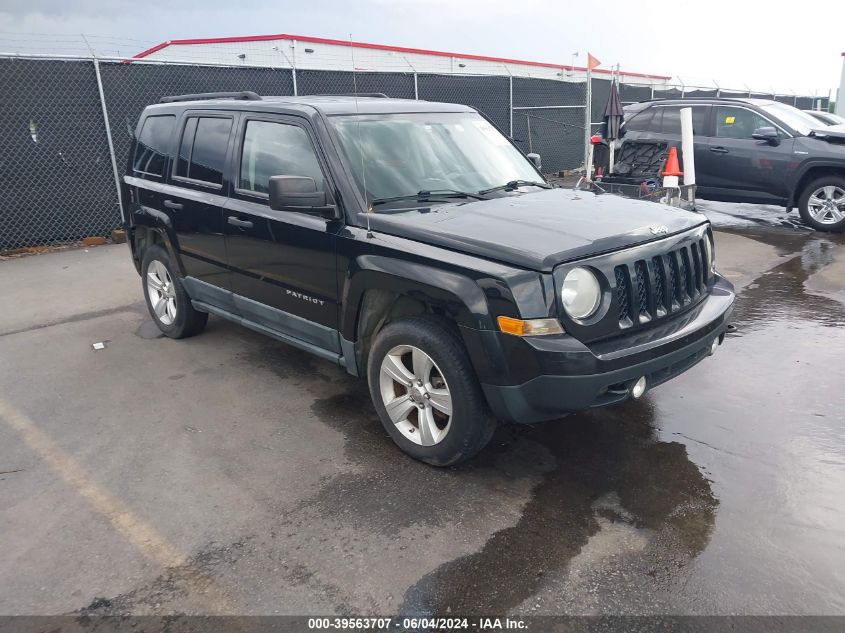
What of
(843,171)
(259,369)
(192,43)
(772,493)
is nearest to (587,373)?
(772,493)

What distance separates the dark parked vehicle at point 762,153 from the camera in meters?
9.27

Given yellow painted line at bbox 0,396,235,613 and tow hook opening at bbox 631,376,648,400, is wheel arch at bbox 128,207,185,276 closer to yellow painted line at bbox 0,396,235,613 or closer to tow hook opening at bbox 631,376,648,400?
yellow painted line at bbox 0,396,235,613

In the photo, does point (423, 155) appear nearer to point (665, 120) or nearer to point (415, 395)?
point (415, 395)

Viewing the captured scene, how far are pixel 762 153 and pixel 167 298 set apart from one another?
8408 mm

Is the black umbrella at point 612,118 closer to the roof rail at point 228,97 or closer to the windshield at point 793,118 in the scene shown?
the windshield at point 793,118

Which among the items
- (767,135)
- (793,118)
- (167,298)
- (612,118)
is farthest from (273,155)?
(793,118)

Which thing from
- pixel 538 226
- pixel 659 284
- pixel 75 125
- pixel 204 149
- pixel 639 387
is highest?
pixel 75 125

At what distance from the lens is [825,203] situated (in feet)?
30.7

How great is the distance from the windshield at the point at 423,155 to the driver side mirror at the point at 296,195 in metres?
0.26

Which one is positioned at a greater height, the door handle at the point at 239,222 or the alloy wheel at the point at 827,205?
the door handle at the point at 239,222

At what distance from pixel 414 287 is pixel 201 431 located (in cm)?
174

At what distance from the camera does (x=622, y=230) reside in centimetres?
344

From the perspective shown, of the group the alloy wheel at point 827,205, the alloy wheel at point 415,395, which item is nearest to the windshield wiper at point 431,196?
the alloy wheel at point 415,395

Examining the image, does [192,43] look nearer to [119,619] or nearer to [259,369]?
[259,369]
